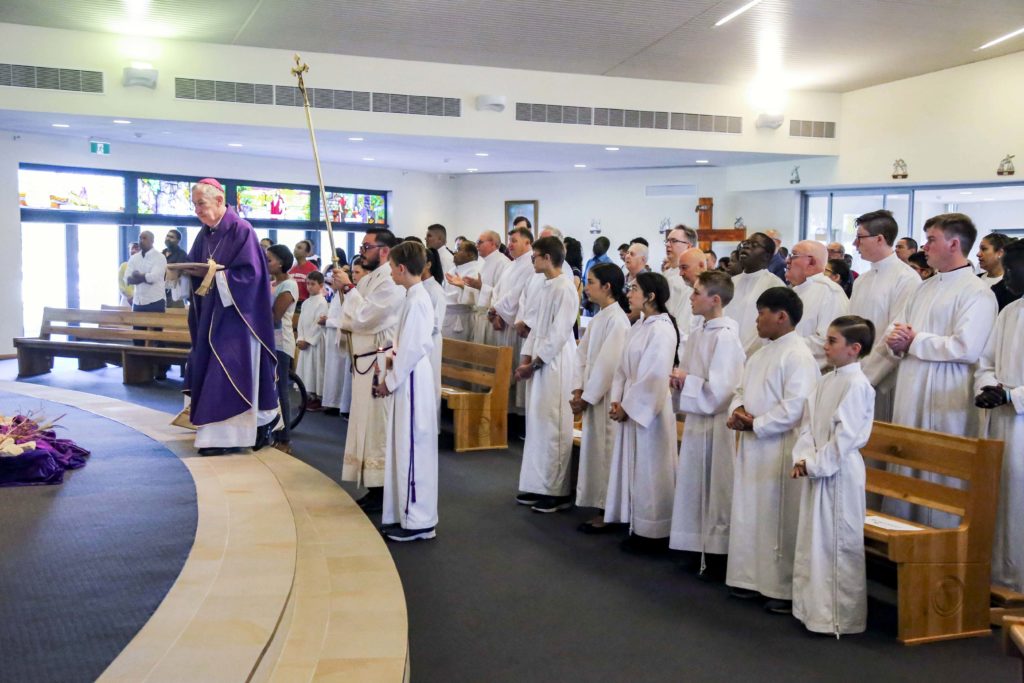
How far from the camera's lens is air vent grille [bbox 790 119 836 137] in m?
13.0

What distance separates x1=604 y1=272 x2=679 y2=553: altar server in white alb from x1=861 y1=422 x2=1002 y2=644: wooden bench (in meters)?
1.29

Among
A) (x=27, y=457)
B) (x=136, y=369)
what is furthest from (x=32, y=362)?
(x=27, y=457)

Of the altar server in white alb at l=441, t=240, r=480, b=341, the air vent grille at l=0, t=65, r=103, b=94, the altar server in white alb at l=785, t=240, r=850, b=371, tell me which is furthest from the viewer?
the air vent grille at l=0, t=65, r=103, b=94

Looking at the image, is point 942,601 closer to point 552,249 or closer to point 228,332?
point 552,249

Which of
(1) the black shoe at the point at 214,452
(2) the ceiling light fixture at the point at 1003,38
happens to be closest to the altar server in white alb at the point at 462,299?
(1) the black shoe at the point at 214,452

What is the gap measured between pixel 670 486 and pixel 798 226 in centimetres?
1067

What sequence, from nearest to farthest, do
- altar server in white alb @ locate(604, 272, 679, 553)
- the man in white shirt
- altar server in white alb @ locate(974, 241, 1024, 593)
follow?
altar server in white alb @ locate(974, 241, 1024, 593) < altar server in white alb @ locate(604, 272, 679, 553) < the man in white shirt

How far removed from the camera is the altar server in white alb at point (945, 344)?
4.66m

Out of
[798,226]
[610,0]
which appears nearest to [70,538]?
[610,0]

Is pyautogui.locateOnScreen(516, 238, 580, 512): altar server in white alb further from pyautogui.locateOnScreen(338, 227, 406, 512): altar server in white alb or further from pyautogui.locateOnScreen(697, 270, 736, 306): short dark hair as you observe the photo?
pyautogui.locateOnScreen(697, 270, 736, 306): short dark hair

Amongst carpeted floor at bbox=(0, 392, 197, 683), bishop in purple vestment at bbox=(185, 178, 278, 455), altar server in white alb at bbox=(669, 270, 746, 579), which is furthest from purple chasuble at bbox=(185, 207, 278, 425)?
altar server in white alb at bbox=(669, 270, 746, 579)

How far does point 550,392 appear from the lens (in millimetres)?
6012

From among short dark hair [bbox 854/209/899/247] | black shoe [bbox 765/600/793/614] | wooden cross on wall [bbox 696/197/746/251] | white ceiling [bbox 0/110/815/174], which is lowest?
black shoe [bbox 765/600/793/614]

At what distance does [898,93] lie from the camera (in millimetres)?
12359
